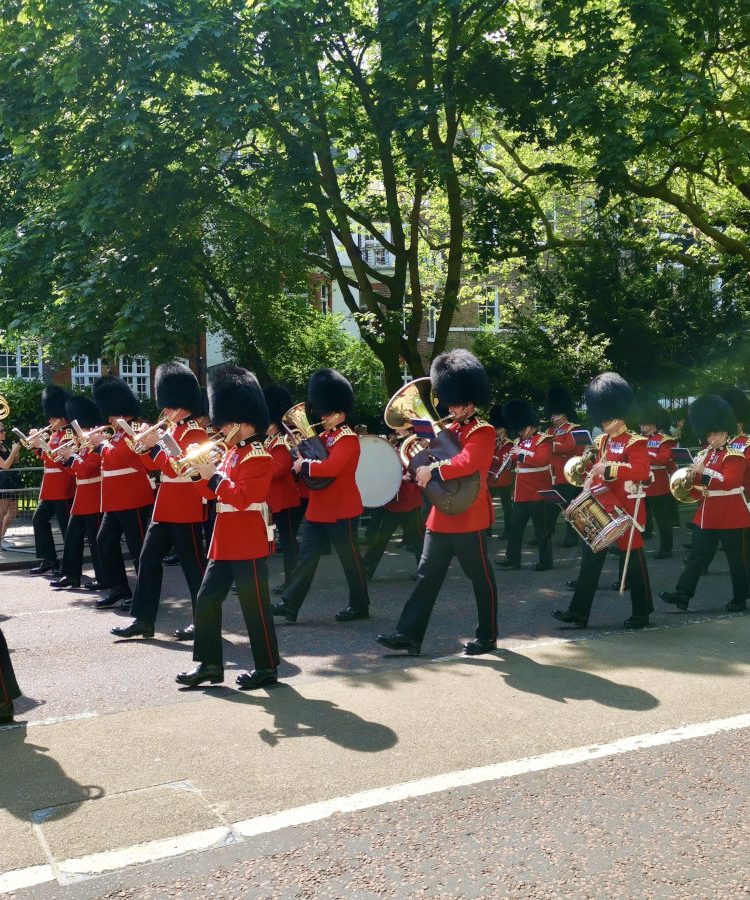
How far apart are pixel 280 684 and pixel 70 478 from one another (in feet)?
18.3

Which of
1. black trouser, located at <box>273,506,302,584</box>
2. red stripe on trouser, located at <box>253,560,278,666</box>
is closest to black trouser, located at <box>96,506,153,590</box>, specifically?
black trouser, located at <box>273,506,302,584</box>

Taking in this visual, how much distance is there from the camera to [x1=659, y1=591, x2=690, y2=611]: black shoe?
830cm

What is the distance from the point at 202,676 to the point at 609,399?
3.72m

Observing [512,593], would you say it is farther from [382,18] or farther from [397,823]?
[382,18]

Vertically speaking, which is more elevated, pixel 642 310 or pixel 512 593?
pixel 642 310

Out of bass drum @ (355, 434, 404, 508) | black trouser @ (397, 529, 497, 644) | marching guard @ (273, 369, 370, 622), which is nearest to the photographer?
black trouser @ (397, 529, 497, 644)

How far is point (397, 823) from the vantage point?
4129 millimetres

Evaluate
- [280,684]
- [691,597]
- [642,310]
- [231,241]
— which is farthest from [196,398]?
[642,310]

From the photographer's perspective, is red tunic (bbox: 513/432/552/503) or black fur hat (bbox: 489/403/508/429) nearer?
red tunic (bbox: 513/432/552/503)

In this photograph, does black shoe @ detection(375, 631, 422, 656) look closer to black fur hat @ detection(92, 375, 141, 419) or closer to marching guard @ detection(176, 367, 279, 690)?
marching guard @ detection(176, 367, 279, 690)

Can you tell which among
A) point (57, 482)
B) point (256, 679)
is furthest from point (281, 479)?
point (256, 679)

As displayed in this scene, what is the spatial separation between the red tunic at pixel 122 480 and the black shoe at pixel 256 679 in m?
3.11

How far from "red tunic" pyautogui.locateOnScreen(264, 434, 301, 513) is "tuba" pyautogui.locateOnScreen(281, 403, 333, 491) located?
689 mm

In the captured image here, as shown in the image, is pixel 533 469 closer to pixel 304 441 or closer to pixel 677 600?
pixel 677 600
